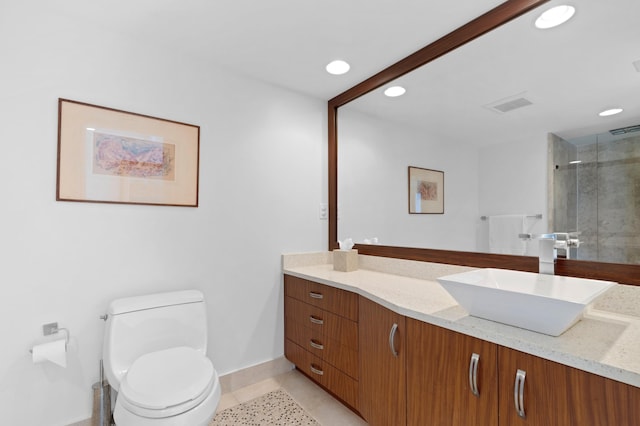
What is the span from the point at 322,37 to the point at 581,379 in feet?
6.39

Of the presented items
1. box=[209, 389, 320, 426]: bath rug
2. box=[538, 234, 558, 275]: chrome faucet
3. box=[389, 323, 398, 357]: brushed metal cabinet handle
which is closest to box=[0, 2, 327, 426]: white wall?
box=[209, 389, 320, 426]: bath rug

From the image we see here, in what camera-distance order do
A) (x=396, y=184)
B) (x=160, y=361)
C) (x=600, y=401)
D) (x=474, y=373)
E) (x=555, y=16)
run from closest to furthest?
1. (x=600, y=401)
2. (x=474, y=373)
3. (x=555, y=16)
4. (x=160, y=361)
5. (x=396, y=184)

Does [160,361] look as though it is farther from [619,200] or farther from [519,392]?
[619,200]

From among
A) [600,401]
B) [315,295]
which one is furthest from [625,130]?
[315,295]

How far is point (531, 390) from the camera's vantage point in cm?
97

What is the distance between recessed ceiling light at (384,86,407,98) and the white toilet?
1922 millimetres

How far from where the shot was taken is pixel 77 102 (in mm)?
1656

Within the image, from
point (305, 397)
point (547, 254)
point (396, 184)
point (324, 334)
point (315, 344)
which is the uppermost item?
point (396, 184)

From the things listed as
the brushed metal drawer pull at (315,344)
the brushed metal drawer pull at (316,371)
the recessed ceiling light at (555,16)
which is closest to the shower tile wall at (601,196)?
the recessed ceiling light at (555,16)

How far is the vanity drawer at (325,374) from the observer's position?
1.80 metres

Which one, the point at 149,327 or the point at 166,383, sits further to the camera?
the point at 149,327

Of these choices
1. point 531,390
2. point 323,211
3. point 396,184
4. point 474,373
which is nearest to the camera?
point 531,390

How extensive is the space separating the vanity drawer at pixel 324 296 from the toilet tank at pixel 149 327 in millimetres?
704

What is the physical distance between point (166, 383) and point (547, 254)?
184cm
